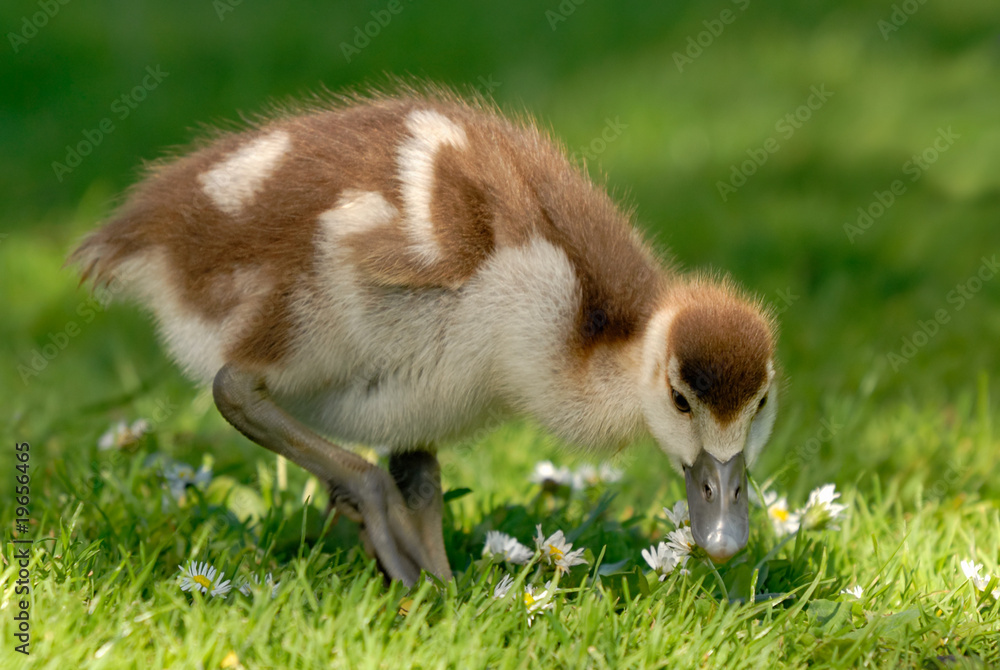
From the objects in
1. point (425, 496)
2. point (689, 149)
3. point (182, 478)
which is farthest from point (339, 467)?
point (689, 149)

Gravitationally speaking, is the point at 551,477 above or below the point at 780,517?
below

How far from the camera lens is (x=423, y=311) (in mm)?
2996

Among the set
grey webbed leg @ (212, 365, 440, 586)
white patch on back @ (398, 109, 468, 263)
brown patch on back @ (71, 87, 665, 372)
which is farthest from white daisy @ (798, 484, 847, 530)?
white patch on back @ (398, 109, 468, 263)

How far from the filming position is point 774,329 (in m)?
3.14

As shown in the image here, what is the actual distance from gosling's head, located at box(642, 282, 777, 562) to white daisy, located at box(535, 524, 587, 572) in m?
0.33

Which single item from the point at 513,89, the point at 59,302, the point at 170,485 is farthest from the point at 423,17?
the point at 170,485

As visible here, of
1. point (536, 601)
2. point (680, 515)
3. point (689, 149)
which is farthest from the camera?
point (689, 149)

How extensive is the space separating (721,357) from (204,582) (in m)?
1.37

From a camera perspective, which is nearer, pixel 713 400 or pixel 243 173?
pixel 713 400

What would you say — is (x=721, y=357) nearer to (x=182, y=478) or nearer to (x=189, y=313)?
(x=189, y=313)

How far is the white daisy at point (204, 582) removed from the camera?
276 cm

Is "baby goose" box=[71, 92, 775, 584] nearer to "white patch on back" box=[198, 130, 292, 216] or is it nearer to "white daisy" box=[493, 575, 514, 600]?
"white patch on back" box=[198, 130, 292, 216]

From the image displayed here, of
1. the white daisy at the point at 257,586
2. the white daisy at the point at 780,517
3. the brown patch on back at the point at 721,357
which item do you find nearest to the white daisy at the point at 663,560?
the brown patch on back at the point at 721,357

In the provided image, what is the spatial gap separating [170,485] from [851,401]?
8.74 feet
